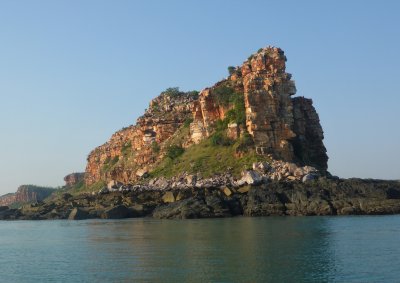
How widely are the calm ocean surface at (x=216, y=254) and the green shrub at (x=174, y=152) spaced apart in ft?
170

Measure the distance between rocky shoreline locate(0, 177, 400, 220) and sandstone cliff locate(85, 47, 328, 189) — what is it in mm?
17293

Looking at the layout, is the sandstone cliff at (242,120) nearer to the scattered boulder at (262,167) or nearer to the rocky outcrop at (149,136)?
the rocky outcrop at (149,136)

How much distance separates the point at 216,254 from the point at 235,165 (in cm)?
5961

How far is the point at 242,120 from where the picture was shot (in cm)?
10812

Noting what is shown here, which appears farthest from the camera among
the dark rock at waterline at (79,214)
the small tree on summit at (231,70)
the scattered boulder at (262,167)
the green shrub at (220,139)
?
the small tree on summit at (231,70)

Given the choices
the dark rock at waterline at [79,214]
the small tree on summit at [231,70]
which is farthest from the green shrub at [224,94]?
the dark rock at waterline at [79,214]


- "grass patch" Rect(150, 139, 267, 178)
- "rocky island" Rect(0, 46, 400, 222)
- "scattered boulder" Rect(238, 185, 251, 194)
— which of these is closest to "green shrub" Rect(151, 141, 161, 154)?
"rocky island" Rect(0, 46, 400, 222)

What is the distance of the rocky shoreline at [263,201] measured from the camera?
76.1 meters

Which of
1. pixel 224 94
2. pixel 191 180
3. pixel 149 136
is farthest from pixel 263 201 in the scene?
pixel 149 136

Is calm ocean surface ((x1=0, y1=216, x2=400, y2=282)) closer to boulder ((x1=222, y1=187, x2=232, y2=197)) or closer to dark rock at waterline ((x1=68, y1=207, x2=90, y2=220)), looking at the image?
boulder ((x1=222, y1=187, x2=232, y2=197))

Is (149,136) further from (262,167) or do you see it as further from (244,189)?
(244,189)

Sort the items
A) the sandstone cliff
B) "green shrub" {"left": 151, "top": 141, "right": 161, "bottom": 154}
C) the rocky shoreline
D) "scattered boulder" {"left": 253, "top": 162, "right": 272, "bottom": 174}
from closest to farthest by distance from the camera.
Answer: the rocky shoreline
"scattered boulder" {"left": 253, "top": 162, "right": 272, "bottom": 174}
the sandstone cliff
"green shrub" {"left": 151, "top": 141, "right": 161, "bottom": 154}

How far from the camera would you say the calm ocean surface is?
34000mm

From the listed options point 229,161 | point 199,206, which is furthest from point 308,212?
point 229,161
